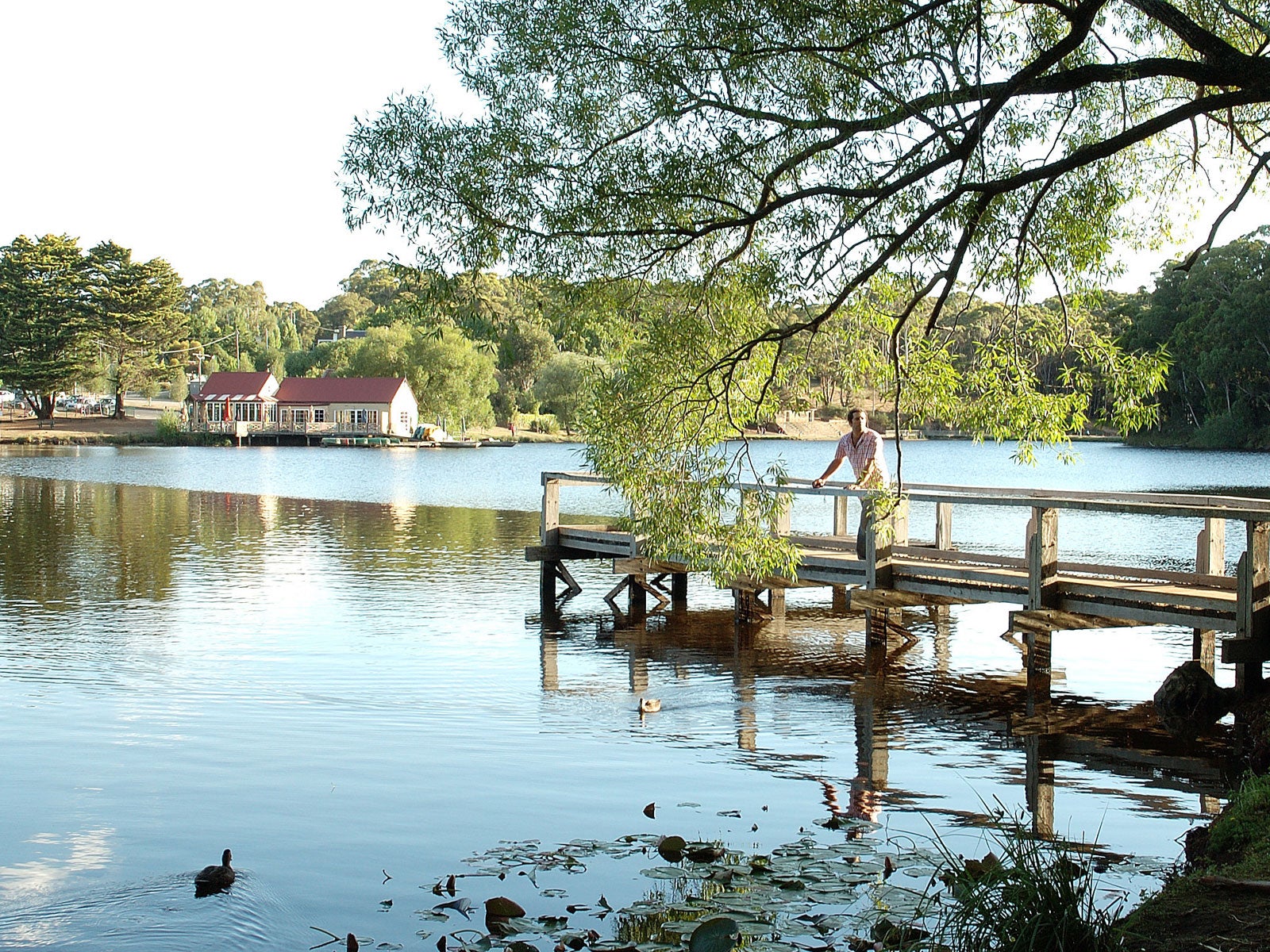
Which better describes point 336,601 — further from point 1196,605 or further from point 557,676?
point 1196,605

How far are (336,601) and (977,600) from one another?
36.3 ft

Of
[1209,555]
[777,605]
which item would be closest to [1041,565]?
[1209,555]

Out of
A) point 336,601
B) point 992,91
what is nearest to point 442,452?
point 336,601

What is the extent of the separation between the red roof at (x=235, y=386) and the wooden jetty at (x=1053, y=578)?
3657 inches

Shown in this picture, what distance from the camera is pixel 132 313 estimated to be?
334 feet

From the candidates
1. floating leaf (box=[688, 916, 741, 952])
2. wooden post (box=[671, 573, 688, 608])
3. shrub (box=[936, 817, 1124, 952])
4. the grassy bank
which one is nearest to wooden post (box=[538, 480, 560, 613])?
wooden post (box=[671, 573, 688, 608])

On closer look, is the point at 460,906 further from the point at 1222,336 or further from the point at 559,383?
the point at 559,383

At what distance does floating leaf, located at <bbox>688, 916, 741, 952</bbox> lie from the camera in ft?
18.4

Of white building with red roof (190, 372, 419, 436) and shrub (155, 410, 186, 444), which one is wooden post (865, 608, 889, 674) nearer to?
white building with red roof (190, 372, 419, 436)

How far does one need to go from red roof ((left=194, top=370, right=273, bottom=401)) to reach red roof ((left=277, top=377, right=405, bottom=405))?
1.68m

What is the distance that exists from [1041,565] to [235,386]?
99698 mm

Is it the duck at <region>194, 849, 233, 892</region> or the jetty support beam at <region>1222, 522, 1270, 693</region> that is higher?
the jetty support beam at <region>1222, 522, 1270, 693</region>

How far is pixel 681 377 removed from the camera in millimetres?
10047

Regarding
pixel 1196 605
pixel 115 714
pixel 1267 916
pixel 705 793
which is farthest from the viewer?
pixel 115 714
